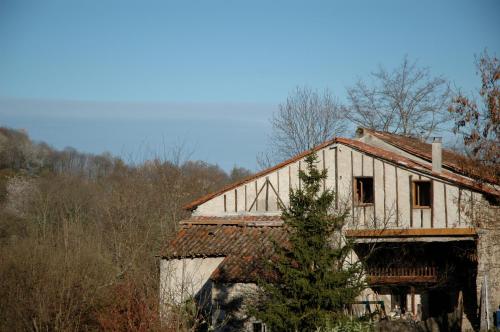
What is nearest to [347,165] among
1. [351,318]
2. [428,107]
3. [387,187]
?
[387,187]

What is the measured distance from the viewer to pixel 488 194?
17781mm

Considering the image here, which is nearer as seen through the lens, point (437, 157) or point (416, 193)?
point (416, 193)

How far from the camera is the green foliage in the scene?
40.4ft

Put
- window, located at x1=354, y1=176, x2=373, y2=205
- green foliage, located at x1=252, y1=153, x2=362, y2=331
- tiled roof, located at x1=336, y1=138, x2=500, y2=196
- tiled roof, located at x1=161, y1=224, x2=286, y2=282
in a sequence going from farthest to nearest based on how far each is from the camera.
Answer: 1. window, located at x1=354, y1=176, x2=373, y2=205
2. tiled roof, located at x1=336, y1=138, x2=500, y2=196
3. tiled roof, located at x1=161, y1=224, x2=286, y2=282
4. green foliage, located at x1=252, y1=153, x2=362, y2=331

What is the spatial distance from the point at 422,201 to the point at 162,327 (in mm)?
9979

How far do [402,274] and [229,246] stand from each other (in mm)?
6266

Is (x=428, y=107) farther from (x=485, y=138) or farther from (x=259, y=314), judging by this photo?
(x=259, y=314)

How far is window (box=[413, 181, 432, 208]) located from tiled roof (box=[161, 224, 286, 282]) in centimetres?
414

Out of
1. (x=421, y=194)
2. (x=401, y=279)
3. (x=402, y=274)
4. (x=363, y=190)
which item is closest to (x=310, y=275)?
(x=363, y=190)

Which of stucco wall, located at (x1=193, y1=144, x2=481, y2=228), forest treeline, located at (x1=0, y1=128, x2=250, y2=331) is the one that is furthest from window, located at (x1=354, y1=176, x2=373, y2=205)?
forest treeline, located at (x1=0, y1=128, x2=250, y2=331)

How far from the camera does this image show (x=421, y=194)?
18.7 meters

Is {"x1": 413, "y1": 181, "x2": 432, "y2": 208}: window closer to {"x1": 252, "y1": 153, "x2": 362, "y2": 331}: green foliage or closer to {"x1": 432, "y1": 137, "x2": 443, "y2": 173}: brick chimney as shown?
{"x1": 432, "y1": 137, "x2": 443, "y2": 173}: brick chimney

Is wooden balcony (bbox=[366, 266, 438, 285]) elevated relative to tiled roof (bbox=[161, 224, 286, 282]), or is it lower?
lower

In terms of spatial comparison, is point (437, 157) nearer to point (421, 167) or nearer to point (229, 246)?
point (421, 167)
